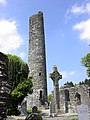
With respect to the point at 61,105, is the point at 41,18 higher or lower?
higher

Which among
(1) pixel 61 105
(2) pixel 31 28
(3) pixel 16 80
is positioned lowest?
(1) pixel 61 105

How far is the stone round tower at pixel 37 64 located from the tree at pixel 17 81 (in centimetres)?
1520

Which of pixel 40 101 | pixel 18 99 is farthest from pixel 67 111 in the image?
pixel 40 101

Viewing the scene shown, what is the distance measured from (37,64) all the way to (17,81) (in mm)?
18027

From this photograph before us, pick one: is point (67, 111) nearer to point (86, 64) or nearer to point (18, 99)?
point (18, 99)

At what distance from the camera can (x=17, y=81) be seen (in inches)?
1614

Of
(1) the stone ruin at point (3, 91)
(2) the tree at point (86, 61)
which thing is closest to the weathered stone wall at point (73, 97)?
(2) the tree at point (86, 61)

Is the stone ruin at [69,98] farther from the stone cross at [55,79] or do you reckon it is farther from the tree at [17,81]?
the tree at [17,81]

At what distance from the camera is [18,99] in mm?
39438

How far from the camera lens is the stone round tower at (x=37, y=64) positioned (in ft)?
190

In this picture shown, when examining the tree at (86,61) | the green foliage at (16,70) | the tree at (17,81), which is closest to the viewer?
the tree at (17,81)

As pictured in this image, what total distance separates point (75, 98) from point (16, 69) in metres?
9.34

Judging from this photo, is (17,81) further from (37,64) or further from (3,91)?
(3,91)

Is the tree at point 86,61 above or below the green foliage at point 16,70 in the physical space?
above
